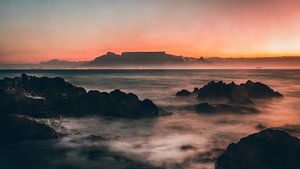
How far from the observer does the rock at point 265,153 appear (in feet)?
71.8

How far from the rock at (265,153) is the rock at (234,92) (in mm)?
34452

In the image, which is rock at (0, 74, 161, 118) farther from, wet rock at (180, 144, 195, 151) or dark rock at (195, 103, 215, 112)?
wet rock at (180, 144, 195, 151)

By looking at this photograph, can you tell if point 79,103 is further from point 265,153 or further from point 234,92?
point 234,92

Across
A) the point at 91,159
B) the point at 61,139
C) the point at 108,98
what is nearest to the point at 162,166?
the point at 91,159

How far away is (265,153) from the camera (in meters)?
22.6

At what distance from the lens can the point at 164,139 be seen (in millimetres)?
33500

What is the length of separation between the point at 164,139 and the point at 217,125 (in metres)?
8.64

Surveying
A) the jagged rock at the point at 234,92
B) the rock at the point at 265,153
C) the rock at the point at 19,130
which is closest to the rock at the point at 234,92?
the jagged rock at the point at 234,92

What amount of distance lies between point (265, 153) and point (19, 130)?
20429mm

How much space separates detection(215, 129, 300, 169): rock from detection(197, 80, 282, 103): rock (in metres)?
34.5

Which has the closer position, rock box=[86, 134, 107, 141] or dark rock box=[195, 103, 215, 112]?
rock box=[86, 134, 107, 141]

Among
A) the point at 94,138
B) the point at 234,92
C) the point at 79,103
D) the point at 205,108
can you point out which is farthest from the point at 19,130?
the point at 234,92

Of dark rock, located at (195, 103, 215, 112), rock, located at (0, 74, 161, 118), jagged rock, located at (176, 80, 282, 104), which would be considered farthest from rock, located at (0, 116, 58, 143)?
jagged rock, located at (176, 80, 282, 104)

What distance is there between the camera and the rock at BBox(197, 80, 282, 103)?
5812 centimetres
